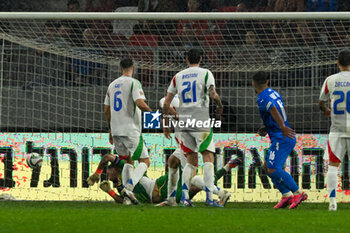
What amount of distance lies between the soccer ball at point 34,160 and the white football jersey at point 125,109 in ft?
5.56

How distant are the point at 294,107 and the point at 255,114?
1.83 feet

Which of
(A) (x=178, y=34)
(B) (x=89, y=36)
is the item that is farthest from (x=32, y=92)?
(A) (x=178, y=34)

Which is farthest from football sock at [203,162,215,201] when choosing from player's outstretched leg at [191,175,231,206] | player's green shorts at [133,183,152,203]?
player's green shorts at [133,183,152,203]

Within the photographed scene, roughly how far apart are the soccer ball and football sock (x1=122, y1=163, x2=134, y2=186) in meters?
1.72

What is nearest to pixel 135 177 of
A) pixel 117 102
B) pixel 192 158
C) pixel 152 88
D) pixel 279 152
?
pixel 192 158

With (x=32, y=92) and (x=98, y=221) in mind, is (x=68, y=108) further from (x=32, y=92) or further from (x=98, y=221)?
(x=98, y=221)

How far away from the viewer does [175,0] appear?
14383mm

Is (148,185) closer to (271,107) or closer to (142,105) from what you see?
(142,105)

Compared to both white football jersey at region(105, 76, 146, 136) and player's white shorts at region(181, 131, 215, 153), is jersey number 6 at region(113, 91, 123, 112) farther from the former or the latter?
player's white shorts at region(181, 131, 215, 153)

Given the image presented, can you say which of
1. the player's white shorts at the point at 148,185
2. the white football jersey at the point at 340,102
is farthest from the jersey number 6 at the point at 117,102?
the white football jersey at the point at 340,102

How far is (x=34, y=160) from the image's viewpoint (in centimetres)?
934

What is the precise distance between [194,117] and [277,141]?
2.98 ft

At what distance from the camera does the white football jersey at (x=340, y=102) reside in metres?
7.17

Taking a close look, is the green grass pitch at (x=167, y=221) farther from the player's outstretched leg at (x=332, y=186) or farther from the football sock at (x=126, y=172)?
the football sock at (x=126, y=172)
